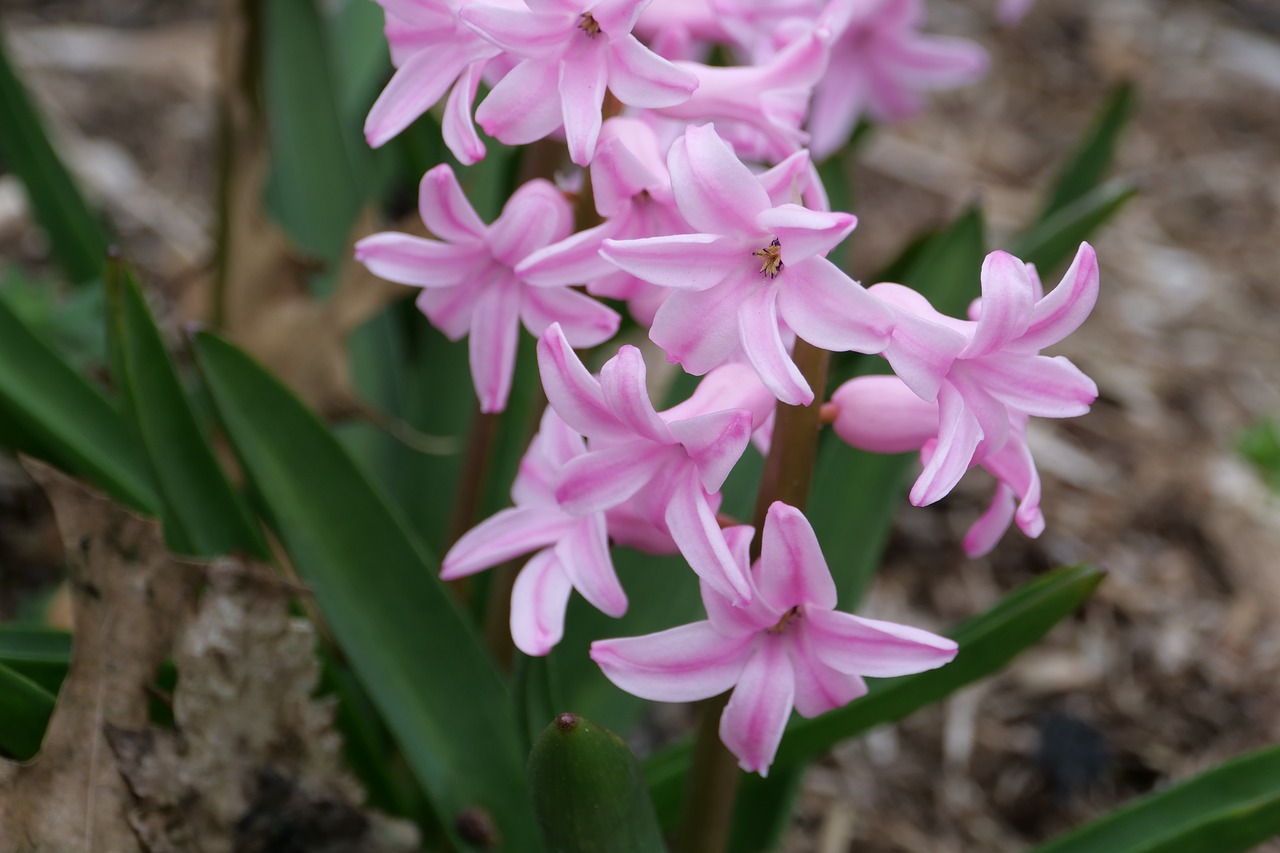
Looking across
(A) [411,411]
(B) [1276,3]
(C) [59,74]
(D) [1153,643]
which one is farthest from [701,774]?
(B) [1276,3]

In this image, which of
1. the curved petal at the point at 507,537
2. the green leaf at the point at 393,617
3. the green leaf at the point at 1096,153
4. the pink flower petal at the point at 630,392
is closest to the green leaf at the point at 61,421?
the green leaf at the point at 393,617

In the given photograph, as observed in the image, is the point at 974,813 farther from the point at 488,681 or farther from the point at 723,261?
the point at 723,261

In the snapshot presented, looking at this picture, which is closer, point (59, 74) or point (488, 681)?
point (488, 681)

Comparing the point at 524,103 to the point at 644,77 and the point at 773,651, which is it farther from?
the point at 773,651

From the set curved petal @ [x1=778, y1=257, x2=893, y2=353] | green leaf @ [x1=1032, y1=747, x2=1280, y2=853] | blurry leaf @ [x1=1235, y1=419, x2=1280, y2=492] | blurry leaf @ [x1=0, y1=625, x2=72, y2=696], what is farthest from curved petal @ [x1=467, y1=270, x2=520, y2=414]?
blurry leaf @ [x1=1235, y1=419, x2=1280, y2=492]

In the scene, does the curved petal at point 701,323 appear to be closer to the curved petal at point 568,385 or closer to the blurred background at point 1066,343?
the curved petal at point 568,385

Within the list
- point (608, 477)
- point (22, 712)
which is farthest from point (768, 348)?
point (22, 712)
